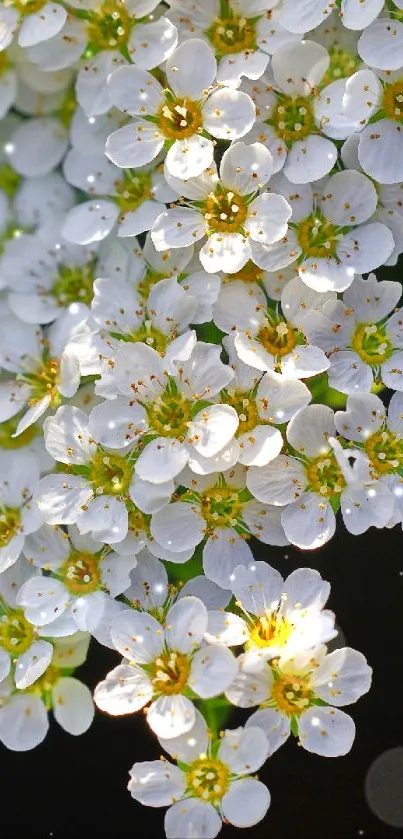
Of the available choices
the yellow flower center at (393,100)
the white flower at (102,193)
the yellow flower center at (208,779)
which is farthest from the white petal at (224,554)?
the yellow flower center at (393,100)

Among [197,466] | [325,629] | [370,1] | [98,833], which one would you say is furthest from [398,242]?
[98,833]

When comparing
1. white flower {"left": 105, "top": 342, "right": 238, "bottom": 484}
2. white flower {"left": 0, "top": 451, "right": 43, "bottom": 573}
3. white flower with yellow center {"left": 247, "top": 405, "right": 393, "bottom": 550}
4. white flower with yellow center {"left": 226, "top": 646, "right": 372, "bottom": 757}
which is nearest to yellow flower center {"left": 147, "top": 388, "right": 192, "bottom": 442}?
white flower {"left": 105, "top": 342, "right": 238, "bottom": 484}

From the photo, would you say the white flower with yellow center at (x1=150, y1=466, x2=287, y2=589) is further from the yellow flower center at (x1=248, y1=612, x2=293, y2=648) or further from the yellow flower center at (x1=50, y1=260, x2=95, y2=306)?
the yellow flower center at (x1=50, y1=260, x2=95, y2=306)

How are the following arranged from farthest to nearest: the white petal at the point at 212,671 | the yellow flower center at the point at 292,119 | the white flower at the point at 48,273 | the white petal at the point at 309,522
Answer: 1. the white flower at the point at 48,273
2. the yellow flower center at the point at 292,119
3. the white petal at the point at 309,522
4. the white petal at the point at 212,671

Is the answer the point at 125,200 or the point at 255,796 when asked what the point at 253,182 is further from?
Answer: the point at 255,796

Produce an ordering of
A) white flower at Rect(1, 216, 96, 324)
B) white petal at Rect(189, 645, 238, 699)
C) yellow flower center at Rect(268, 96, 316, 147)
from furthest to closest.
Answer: white flower at Rect(1, 216, 96, 324)
yellow flower center at Rect(268, 96, 316, 147)
white petal at Rect(189, 645, 238, 699)

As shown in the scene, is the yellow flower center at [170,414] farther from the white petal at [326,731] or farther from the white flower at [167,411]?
the white petal at [326,731]

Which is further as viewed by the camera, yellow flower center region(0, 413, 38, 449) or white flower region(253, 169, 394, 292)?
yellow flower center region(0, 413, 38, 449)
